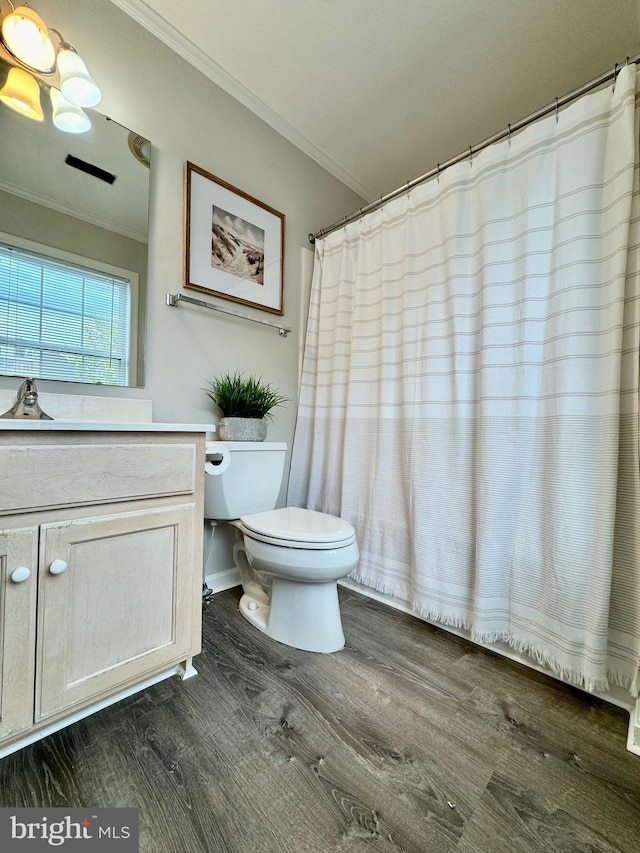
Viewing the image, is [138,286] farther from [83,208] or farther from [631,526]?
[631,526]

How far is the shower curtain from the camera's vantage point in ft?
3.33

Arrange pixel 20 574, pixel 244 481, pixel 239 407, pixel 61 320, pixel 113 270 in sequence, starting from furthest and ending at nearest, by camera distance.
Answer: pixel 239 407 < pixel 244 481 < pixel 113 270 < pixel 61 320 < pixel 20 574

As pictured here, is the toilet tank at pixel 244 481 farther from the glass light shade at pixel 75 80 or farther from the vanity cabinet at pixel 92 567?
the glass light shade at pixel 75 80

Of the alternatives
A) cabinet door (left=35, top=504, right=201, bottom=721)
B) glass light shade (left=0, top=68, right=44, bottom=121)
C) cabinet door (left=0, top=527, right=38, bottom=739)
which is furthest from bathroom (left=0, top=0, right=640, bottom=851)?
cabinet door (left=0, top=527, right=38, bottom=739)

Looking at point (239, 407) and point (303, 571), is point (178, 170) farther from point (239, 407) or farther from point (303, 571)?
point (303, 571)

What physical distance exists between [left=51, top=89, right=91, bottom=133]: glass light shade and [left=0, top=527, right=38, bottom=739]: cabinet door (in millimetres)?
1390

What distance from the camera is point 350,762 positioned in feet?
2.70

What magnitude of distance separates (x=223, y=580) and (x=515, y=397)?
1.51m

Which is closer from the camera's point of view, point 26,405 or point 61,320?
point 26,405

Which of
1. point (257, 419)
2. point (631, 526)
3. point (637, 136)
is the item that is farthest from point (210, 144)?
point (631, 526)

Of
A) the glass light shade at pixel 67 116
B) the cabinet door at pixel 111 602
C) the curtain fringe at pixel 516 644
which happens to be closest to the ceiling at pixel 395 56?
the glass light shade at pixel 67 116

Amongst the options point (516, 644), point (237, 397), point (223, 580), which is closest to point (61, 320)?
point (237, 397)

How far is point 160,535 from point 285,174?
195 cm

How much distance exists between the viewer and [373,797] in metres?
0.75
